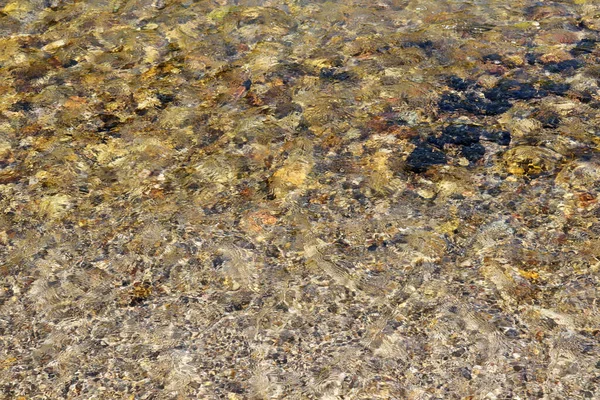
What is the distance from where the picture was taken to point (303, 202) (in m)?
3.96

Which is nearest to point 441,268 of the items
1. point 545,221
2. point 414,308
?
point 414,308

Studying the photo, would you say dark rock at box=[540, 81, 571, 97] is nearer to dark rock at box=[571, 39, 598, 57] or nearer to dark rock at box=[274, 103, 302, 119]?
dark rock at box=[571, 39, 598, 57]

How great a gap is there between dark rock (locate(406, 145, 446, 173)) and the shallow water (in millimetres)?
15

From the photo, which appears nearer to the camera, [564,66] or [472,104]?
[472,104]

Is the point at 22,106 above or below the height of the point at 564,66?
below

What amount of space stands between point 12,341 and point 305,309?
54.2 inches

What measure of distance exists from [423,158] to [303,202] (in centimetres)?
80

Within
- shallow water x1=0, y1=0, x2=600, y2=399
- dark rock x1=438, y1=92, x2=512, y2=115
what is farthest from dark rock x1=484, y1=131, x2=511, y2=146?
dark rock x1=438, y1=92, x2=512, y2=115

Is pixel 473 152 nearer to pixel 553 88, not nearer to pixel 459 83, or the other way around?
pixel 459 83

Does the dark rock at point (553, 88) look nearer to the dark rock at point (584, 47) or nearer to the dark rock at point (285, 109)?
the dark rock at point (584, 47)

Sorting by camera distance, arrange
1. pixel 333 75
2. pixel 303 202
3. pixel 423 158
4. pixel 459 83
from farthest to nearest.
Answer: pixel 333 75
pixel 459 83
pixel 423 158
pixel 303 202

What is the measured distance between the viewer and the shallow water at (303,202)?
3135mm

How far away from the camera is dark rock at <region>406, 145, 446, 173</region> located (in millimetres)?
4137

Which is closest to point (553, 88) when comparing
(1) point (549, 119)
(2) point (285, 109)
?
(1) point (549, 119)
